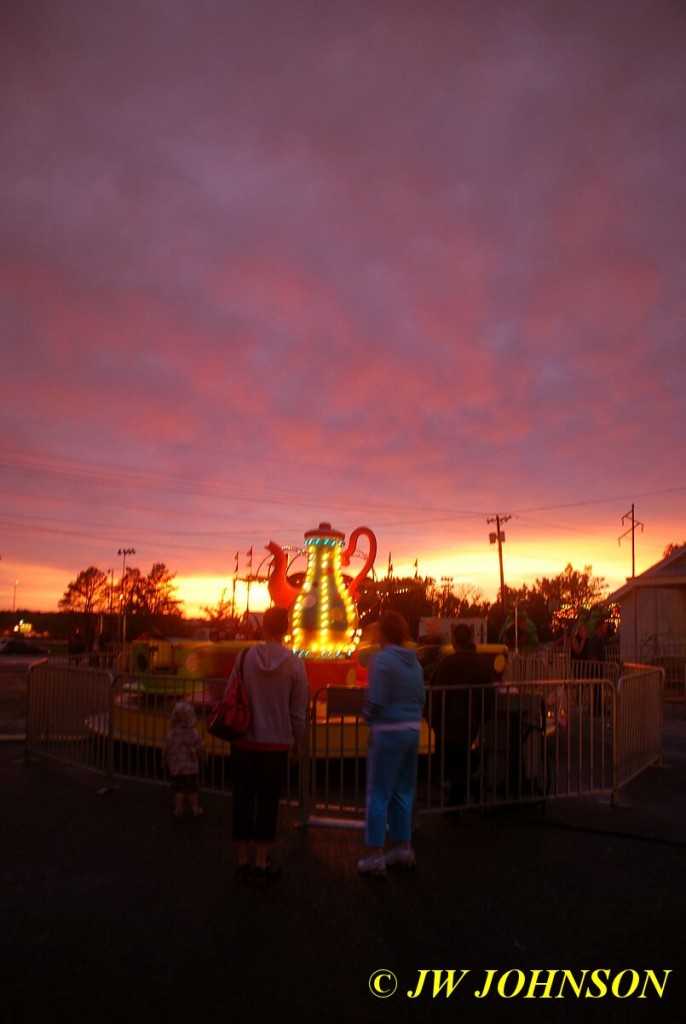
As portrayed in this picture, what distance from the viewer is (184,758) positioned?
751 centimetres

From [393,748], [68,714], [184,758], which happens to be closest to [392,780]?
[393,748]

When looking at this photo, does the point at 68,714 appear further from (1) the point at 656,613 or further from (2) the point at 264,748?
(1) the point at 656,613

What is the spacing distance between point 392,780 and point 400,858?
1.85 ft

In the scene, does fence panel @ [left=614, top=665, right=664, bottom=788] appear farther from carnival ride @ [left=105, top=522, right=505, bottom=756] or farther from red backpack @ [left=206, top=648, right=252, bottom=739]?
red backpack @ [left=206, top=648, right=252, bottom=739]

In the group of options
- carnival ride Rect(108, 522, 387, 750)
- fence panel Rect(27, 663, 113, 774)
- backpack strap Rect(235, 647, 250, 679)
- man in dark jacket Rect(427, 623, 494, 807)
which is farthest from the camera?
carnival ride Rect(108, 522, 387, 750)

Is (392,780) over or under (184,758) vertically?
over

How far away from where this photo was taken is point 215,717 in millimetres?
5734

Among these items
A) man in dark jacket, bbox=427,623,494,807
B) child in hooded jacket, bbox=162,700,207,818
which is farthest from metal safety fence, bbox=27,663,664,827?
child in hooded jacket, bbox=162,700,207,818

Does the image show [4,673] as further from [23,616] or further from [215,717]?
[23,616]

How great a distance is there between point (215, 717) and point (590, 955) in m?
2.71

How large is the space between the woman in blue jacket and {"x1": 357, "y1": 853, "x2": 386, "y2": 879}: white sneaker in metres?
0.05

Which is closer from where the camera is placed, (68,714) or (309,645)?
(68,714)

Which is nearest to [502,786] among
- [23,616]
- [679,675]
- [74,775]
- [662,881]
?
[662,881]

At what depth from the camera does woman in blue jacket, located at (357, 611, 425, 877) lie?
5891mm
